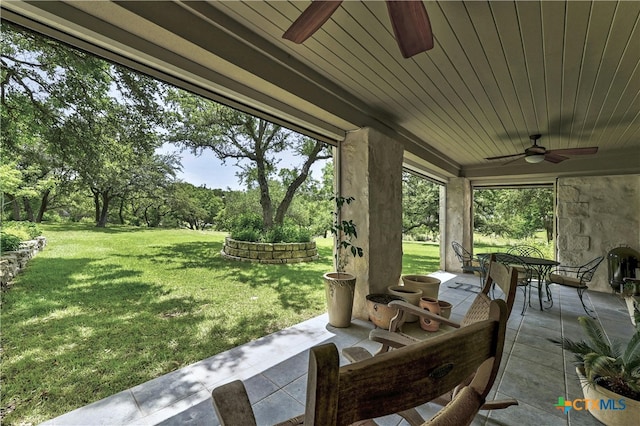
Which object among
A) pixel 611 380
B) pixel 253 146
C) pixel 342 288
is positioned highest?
pixel 253 146

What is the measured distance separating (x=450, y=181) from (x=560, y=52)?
14.4ft

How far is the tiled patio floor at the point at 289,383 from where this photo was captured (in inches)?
62.2

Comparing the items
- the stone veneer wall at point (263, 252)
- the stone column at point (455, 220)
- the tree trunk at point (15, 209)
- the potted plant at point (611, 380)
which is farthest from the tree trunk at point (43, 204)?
the stone column at point (455, 220)

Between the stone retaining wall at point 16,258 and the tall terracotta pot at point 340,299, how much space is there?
324 cm

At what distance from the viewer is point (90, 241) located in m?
3.95

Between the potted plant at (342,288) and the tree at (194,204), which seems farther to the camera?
the tree at (194,204)

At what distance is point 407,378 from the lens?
0.48 m

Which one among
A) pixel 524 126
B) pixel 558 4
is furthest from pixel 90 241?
pixel 524 126

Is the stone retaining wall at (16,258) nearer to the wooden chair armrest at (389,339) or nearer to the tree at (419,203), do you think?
the wooden chair armrest at (389,339)

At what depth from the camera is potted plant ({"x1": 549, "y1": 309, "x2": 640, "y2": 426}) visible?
1.49m

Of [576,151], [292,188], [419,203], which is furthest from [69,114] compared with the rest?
[419,203]

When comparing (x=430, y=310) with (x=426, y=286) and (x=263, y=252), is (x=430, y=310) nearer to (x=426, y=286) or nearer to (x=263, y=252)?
(x=426, y=286)

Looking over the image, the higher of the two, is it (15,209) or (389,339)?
(15,209)

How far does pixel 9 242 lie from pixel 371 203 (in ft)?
12.1
